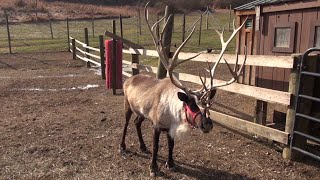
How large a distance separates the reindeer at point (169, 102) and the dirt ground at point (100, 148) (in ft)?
1.29

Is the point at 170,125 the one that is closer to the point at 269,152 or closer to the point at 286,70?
the point at 269,152

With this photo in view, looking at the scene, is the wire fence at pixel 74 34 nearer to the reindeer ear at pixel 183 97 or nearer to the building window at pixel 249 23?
the building window at pixel 249 23

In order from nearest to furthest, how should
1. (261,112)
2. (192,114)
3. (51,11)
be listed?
(192,114)
(261,112)
(51,11)

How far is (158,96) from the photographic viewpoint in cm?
459

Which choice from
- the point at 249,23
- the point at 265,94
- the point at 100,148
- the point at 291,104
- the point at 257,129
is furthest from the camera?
the point at 249,23

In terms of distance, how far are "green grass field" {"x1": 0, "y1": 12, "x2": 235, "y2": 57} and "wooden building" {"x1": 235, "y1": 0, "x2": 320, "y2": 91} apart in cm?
949

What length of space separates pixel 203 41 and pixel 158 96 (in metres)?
17.6

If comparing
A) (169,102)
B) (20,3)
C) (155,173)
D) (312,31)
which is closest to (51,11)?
(20,3)

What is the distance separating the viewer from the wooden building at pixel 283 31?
5.45 metres

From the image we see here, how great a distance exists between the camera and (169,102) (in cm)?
439

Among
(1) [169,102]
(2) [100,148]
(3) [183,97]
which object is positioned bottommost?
(2) [100,148]

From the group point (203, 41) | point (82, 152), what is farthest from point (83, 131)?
point (203, 41)

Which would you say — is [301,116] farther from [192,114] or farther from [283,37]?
[283,37]

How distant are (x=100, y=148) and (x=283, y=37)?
3641 millimetres
